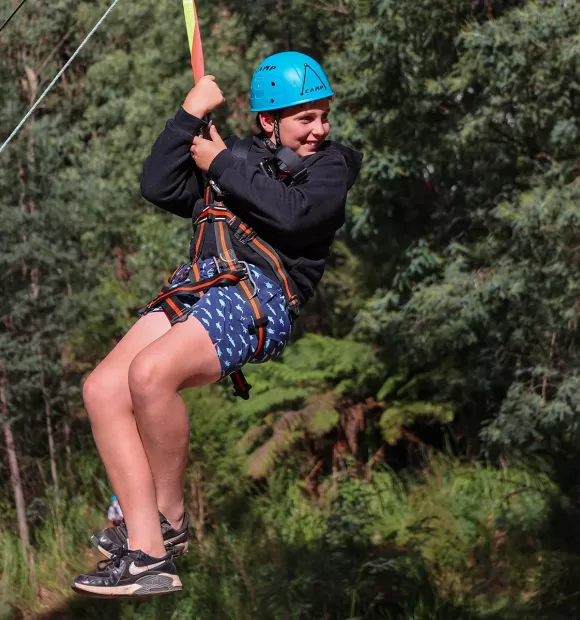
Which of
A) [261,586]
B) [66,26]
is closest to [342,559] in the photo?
[261,586]

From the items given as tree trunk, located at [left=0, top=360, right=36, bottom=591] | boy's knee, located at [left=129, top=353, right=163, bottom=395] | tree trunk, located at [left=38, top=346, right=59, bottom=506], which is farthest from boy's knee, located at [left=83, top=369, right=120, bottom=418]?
tree trunk, located at [left=38, top=346, right=59, bottom=506]

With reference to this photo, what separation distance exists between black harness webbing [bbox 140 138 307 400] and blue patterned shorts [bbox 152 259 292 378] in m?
0.02

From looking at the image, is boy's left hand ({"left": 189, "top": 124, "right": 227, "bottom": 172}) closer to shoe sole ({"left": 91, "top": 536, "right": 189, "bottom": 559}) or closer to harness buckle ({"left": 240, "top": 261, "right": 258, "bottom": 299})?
harness buckle ({"left": 240, "top": 261, "right": 258, "bottom": 299})

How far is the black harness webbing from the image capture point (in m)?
3.90

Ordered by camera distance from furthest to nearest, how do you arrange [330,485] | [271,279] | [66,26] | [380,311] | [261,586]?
[66,26] < [330,485] < [380,311] < [261,586] < [271,279]

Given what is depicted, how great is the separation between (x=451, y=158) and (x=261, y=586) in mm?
3877

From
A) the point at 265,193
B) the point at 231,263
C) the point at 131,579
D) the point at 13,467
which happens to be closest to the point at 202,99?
the point at 265,193

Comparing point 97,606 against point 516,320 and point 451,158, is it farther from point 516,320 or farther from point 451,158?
point 451,158

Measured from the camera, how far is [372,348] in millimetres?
11727

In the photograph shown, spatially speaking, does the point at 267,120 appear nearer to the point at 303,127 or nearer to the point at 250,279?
the point at 303,127

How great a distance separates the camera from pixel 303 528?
1026cm

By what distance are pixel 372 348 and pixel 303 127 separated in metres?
7.75

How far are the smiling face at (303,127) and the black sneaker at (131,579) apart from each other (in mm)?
1479

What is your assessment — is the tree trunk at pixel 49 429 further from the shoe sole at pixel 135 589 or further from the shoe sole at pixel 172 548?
the shoe sole at pixel 135 589
